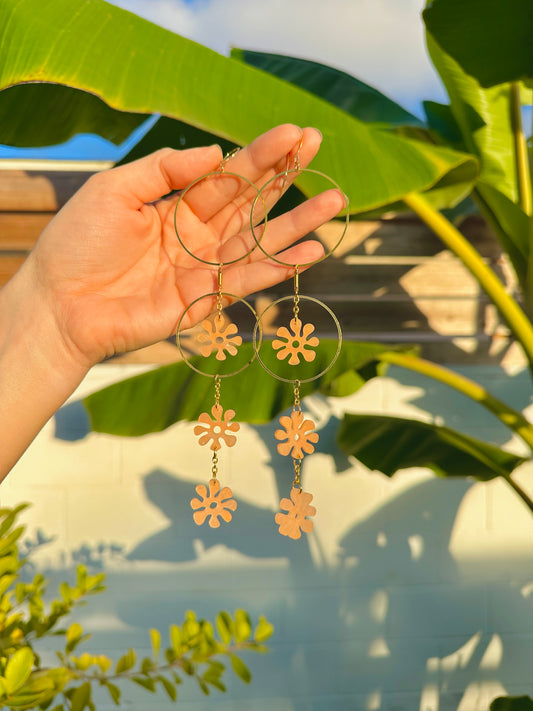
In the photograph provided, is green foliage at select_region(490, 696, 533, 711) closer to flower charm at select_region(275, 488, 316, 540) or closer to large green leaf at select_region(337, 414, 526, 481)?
large green leaf at select_region(337, 414, 526, 481)

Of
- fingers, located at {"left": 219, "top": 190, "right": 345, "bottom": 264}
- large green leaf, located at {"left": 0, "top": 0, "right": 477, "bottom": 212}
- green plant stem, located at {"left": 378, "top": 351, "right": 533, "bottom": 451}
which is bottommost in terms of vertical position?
green plant stem, located at {"left": 378, "top": 351, "right": 533, "bottom": 451}

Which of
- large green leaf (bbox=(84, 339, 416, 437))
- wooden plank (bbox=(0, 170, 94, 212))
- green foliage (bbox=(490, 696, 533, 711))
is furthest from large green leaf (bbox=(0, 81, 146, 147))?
green foliage (bbox=(490, 696, 533, 711))

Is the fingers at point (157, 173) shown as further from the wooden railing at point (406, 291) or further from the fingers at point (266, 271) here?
the wooden railing at point (406, 291)

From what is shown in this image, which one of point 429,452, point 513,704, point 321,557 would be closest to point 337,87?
point 429,452

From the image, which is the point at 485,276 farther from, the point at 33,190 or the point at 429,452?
the point at 33,190

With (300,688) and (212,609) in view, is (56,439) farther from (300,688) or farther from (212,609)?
(300,688)

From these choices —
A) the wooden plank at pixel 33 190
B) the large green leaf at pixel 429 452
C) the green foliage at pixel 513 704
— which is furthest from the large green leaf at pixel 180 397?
the green foliage at pixel 513 704
